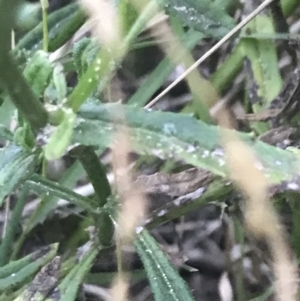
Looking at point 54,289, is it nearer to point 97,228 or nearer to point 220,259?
point 97,228

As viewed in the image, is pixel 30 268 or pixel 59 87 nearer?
pixel 59 87

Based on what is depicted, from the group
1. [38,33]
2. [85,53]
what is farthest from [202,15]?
[38,33]

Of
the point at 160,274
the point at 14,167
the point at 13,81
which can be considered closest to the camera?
the point at 13,81

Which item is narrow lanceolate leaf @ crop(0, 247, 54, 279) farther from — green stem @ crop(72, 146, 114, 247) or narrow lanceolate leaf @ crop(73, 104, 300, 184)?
narrow lanceolate leaf @ crop(73, 104, 300, 184)

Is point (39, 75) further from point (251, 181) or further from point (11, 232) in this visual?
point (11, 232)

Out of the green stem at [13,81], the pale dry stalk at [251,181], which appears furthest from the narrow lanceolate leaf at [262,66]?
the green stem at [13,81]

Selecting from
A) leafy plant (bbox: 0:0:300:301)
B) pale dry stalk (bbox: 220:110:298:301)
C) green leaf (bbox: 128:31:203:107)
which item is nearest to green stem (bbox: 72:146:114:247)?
leafy plant (bbox: 0:0:300:301)

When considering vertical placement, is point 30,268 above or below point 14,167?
below
